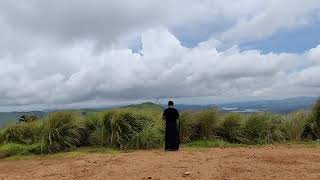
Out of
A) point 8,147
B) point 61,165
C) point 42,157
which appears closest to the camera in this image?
point 61,165

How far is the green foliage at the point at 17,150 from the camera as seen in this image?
61.3 feet

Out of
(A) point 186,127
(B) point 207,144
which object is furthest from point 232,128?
(A) point 186,127

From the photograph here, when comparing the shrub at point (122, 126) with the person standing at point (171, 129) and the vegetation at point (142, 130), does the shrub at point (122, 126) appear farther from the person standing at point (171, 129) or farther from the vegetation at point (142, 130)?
the person standing at point (171, 129)

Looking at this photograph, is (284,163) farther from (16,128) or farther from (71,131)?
(16,128)

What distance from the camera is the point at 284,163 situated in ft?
46.3

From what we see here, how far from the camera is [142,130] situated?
19344mm

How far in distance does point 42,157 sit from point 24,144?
2.13 meters

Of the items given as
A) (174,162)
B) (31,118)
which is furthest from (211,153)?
(31,118)

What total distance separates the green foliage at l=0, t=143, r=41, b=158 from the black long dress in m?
4.28

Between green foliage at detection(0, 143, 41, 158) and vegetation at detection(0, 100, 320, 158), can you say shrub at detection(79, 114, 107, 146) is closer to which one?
vegetation at detection(0, 100, 320, 158)

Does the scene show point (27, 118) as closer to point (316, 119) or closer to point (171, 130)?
point (171, 130)

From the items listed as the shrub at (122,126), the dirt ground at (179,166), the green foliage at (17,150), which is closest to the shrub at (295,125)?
the dirt ground at (179,166)

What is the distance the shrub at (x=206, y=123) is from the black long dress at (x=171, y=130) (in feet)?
8.50

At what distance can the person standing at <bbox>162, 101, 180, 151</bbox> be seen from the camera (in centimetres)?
1778
